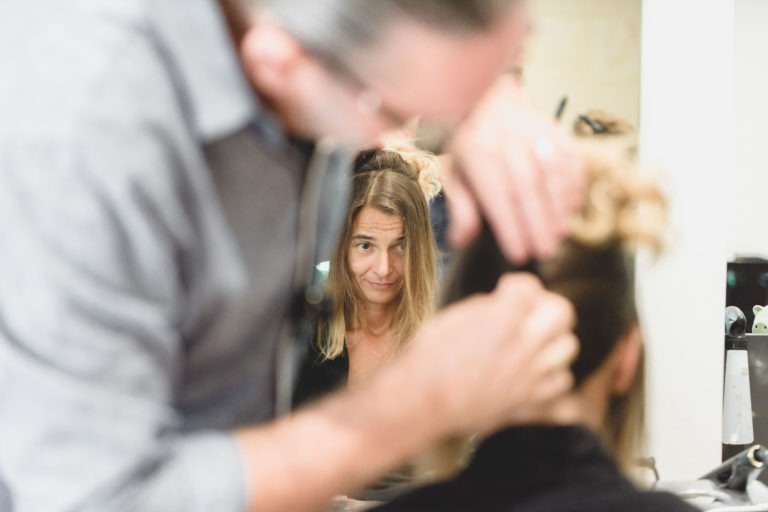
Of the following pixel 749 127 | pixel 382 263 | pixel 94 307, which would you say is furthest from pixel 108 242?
pixel 749 127

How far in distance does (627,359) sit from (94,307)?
741mm

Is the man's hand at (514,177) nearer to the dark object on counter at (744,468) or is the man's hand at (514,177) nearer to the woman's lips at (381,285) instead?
the dark object on counter at (744,468)

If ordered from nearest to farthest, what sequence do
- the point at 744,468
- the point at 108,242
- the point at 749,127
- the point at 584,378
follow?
1. the point at 108,242
2. the point at 584,378
3. the point at 744,468
4. the point at 749,127

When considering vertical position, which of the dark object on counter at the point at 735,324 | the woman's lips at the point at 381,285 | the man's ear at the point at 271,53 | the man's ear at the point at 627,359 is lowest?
the man's ear at the point at 627,359

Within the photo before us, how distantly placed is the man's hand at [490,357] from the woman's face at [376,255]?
1888mm

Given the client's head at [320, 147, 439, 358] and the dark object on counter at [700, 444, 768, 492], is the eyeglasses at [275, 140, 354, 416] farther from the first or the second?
the client's head at [320, 147, 439, 358]

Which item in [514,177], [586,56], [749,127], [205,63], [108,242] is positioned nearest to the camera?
[108,242]

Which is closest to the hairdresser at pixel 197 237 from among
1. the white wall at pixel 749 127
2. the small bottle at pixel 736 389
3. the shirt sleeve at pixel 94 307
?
the shirt sleeve at pixel 94 307

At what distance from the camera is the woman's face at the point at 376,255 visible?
273 cm

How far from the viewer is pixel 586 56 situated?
125 inches

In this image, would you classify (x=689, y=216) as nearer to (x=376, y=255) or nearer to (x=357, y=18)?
(x=376, y=255)

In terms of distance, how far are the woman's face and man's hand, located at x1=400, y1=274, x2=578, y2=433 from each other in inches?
74.3

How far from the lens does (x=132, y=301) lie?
0.65m

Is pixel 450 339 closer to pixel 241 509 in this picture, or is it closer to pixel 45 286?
pixel 241 509
